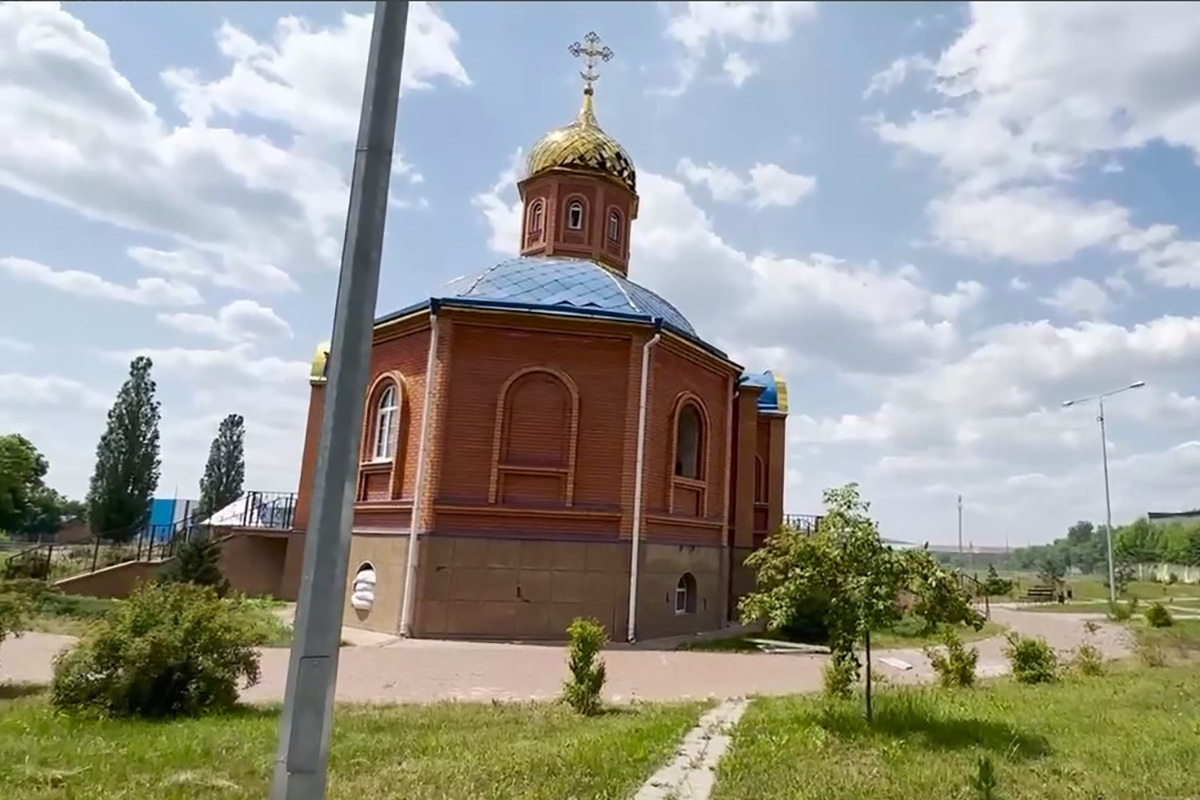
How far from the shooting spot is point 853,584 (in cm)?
726

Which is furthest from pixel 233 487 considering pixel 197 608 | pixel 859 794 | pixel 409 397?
pixel 859 794

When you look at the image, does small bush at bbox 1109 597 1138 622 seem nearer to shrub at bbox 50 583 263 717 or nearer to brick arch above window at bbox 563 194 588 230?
brick arch above window at bbox 563 194 588 230

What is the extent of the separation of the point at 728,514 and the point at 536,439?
233 inches

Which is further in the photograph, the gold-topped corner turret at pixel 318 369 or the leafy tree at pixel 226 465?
the leafy tree at pixel 226 465

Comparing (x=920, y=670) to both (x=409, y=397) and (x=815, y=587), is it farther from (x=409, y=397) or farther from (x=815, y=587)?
(x=409, y=397)

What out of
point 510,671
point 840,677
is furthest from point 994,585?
point 840,677

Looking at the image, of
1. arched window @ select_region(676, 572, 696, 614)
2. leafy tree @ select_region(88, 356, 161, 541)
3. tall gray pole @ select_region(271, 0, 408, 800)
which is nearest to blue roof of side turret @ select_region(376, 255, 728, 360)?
arched window @ select_region(676, 572, 696, 614)

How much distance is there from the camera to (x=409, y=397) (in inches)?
601

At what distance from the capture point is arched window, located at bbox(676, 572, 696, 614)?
53.1 ft

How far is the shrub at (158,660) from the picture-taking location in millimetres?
7234

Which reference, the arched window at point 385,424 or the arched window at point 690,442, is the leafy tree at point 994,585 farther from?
the arched window at point 385,424

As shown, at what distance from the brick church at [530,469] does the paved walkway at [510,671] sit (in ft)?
3.22

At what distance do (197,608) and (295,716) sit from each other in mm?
5801

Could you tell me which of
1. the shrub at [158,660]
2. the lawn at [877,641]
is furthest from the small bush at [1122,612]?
the shrub at [158,660]
